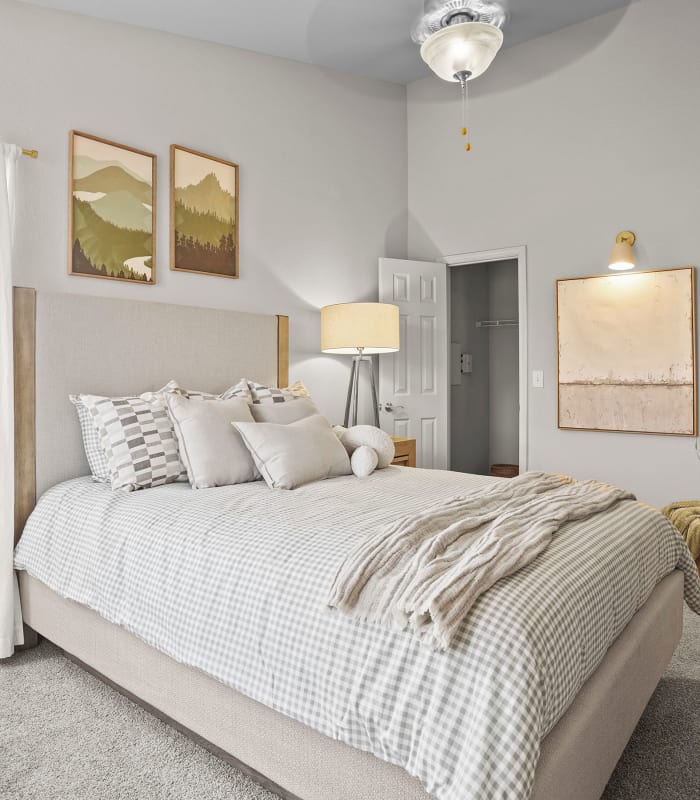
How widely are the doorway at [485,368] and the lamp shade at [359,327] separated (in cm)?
183

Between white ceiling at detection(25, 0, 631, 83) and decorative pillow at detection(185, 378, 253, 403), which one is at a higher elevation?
white ceiling at detection(25, 0, 631, 83)

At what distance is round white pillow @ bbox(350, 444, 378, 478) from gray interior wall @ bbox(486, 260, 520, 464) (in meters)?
3.49

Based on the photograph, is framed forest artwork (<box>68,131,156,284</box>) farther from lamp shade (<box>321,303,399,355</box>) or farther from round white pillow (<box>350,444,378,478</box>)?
round white pillow (<box>350,444,378,478</box>)

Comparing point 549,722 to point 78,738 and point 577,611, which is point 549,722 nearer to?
point 577,611

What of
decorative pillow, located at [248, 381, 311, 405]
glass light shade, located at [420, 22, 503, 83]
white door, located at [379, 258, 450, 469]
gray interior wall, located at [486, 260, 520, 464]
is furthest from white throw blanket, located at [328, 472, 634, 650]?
gray interior wall, located at [486, 260, 520, 464]

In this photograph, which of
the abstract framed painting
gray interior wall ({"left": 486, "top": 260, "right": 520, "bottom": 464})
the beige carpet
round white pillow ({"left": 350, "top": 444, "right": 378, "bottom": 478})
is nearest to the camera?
the beige carpet

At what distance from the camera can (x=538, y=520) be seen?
5.60 ft

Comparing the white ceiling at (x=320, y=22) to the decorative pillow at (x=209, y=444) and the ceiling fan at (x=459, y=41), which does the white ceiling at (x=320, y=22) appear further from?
the decorative pillow at (x=209, y=444)

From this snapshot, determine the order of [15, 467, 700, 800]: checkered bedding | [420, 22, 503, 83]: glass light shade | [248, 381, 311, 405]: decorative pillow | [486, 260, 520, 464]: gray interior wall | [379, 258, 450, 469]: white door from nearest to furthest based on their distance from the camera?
[15, 467, 700, 800]: checkered bedding, [420, 22, 503, 83]: glass light shade, [248, 381, 311, 405]: decorative pillow, [379, 258, 450, 469]: white door, [486, 260, 520, 464]: gray interior wall

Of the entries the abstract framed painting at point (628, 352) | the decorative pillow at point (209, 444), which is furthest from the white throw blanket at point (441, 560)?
the abstract framed painting at point (628, 352)

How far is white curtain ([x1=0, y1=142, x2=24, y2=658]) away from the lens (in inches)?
95.8

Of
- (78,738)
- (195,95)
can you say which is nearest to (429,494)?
(78,738)

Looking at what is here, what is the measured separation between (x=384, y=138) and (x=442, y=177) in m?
0.52

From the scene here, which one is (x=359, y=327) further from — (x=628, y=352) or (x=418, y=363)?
(x=628, y=352)
